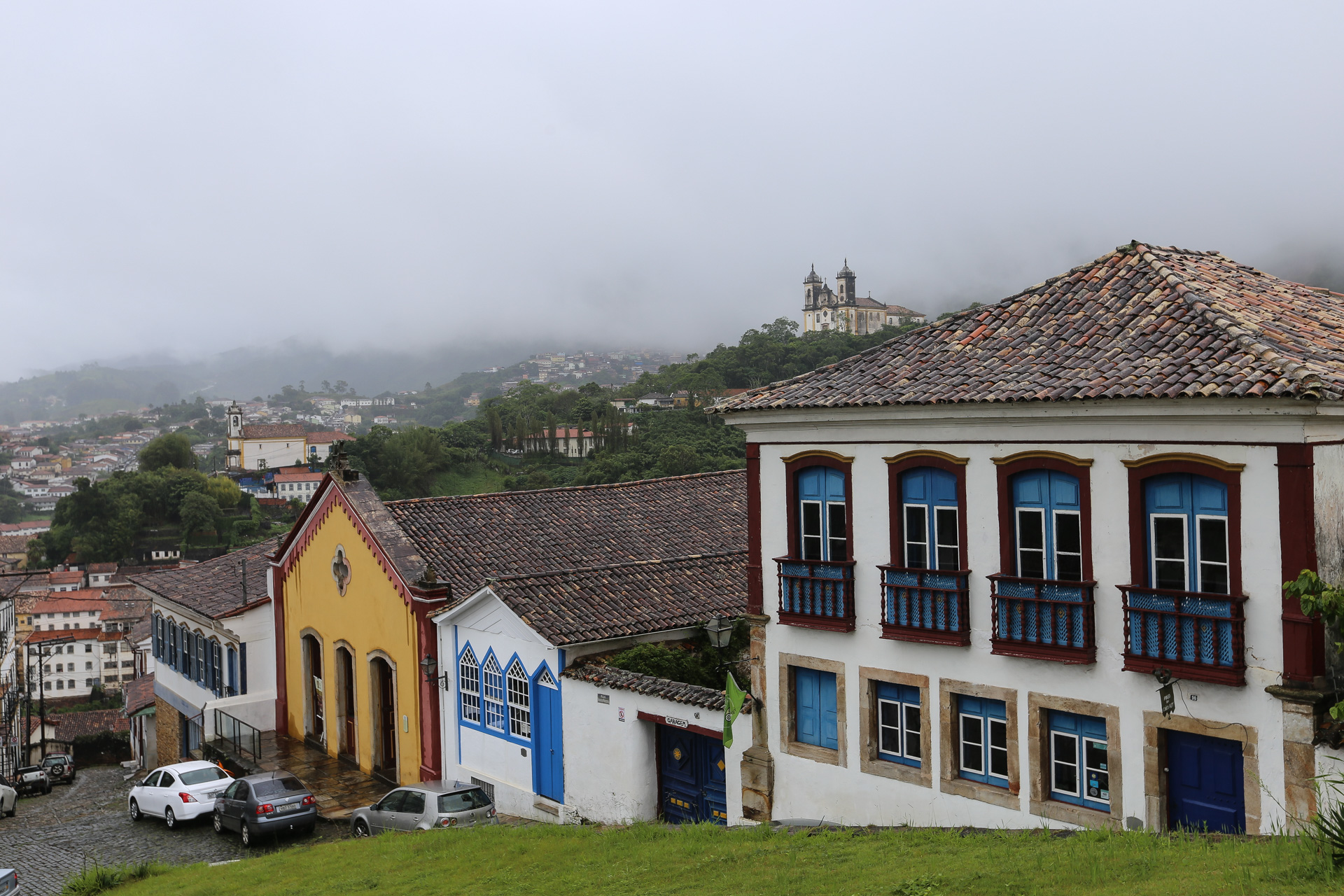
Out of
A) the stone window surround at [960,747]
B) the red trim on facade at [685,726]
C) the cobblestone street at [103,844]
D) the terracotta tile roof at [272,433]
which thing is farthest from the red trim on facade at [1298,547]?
the terracotta tile roof at [272,433]

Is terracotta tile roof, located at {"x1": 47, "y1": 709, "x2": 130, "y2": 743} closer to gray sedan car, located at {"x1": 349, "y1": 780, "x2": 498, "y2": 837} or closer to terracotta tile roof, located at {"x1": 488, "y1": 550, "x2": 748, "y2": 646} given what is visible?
gray sedan car, located at {"x1": 349, "y1": 780, "x2": 498, "y2": 837}

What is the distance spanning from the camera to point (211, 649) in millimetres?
32500

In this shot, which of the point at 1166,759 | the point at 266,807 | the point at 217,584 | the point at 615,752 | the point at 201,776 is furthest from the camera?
the point at 217,584

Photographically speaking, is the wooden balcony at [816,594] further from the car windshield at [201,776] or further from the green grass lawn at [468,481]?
the green grass lawn at [468,481]

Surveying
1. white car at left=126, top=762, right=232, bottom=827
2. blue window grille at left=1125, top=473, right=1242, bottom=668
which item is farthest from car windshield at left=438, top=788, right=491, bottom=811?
blue window grille at left=1125, top=473, right=1242, bottom=668

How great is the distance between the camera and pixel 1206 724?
40.0ft

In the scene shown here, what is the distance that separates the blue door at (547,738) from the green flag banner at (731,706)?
4.05m

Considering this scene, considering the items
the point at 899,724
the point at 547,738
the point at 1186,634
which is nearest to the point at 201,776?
the point at 547,738

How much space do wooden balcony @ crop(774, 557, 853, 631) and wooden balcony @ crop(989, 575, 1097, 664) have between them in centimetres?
225

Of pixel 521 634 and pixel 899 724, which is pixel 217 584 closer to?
pixel 521 634

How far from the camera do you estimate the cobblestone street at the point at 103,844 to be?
68.4ft

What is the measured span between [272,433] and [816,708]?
19121cm

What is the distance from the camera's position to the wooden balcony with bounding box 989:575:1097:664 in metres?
13.2

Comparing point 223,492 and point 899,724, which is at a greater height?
point 223,492
